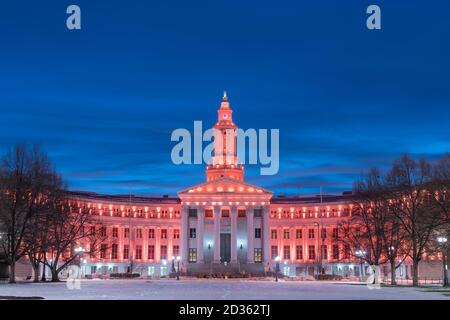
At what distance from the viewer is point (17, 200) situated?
86.6m

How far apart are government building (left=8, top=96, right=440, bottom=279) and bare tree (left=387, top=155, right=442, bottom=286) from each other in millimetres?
61950

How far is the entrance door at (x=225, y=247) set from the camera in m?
166

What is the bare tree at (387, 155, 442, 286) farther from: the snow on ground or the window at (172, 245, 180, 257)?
the window at (172, 245, 180, 257)

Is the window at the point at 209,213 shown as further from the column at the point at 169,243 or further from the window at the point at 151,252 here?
the window at the point at 151,252

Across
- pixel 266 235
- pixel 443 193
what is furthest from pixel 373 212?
pixel 266 235

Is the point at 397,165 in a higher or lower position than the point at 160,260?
higher

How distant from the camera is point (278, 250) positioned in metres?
177

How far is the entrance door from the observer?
543 feet
